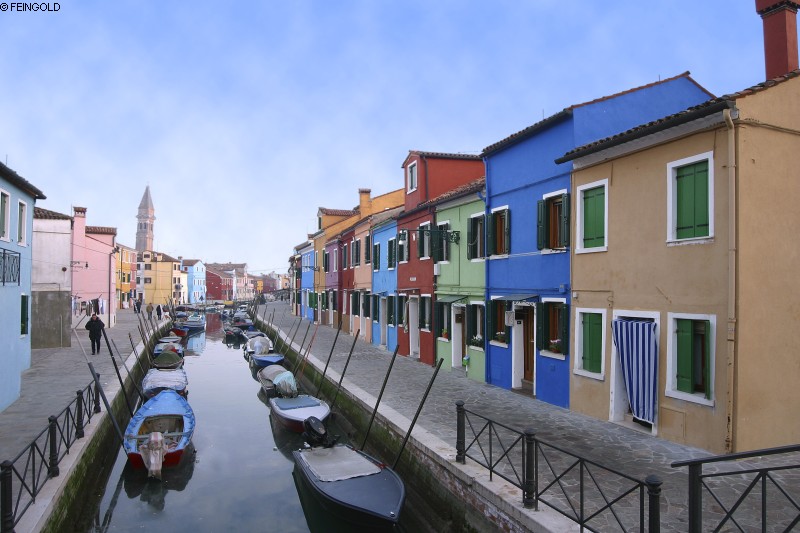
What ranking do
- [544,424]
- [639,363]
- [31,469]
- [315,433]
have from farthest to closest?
[315,433] < [544,424] < [639,363] < [31,469]

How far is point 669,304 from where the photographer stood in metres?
10.3

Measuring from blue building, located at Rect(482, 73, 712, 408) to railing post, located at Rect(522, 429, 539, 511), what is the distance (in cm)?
623

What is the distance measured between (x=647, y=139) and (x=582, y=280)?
3.49 metres

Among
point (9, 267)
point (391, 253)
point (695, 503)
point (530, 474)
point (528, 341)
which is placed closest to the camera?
point (695, 503)

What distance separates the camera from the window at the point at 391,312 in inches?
976

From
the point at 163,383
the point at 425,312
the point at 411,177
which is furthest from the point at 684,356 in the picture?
the point at 163,383

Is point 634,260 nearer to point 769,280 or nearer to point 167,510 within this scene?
point 769,280

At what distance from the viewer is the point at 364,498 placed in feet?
30.8

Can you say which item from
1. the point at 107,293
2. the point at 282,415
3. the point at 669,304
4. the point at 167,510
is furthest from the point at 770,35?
the point at 107,293

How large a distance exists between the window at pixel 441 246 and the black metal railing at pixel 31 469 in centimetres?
1151

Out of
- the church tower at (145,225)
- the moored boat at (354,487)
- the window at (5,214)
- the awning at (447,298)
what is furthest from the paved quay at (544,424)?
the church tower at (145,225)

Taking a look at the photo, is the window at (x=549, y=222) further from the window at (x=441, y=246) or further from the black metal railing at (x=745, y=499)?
the black metal railing at (x=745, y=499)

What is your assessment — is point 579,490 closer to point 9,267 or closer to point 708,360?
point 708,360

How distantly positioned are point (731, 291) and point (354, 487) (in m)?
7.31
